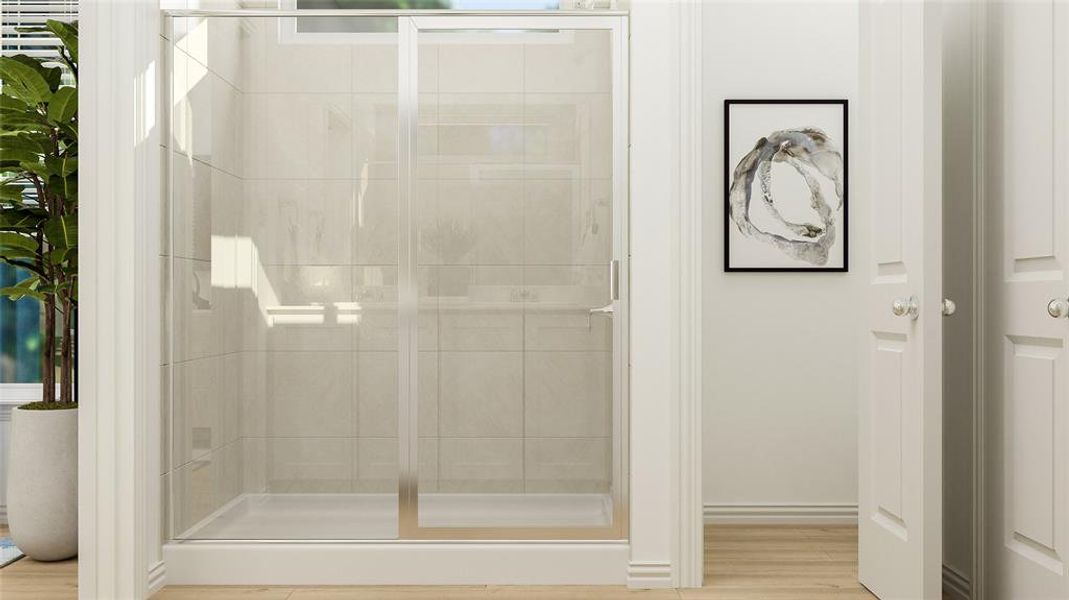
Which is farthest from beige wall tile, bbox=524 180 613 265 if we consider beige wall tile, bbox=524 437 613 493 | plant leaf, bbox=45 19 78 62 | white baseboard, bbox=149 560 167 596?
plant leaf, bbox=45 19 78 62

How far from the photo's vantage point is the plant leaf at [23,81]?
7.91 ft

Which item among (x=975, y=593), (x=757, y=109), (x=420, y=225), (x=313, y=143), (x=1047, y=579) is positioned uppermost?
(x=757, y=109)

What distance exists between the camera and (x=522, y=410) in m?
2.45

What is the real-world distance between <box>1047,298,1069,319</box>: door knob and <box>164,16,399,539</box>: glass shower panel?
1780mm

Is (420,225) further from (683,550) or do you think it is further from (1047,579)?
(1047,579)

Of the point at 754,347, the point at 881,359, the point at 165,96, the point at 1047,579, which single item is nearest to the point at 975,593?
the point at 1047,579

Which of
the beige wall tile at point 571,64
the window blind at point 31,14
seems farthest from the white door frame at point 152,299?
the window blind at point 31,14

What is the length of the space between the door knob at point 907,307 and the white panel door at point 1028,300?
8.7 inches

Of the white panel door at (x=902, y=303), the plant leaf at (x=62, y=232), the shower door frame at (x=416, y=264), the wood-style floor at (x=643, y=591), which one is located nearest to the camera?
the white panel door at (x=902, y=303)

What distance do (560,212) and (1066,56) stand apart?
136 cm

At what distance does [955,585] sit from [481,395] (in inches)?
59.9

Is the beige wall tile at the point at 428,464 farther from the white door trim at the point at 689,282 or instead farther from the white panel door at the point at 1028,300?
the white panel door at the point at 1028,300

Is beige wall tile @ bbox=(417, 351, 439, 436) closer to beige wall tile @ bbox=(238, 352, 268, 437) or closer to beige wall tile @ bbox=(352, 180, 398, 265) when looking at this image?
beige wall tile @ bbox=(352, 180, 398, 265)

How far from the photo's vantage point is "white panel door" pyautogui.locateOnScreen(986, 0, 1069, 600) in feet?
5.75
